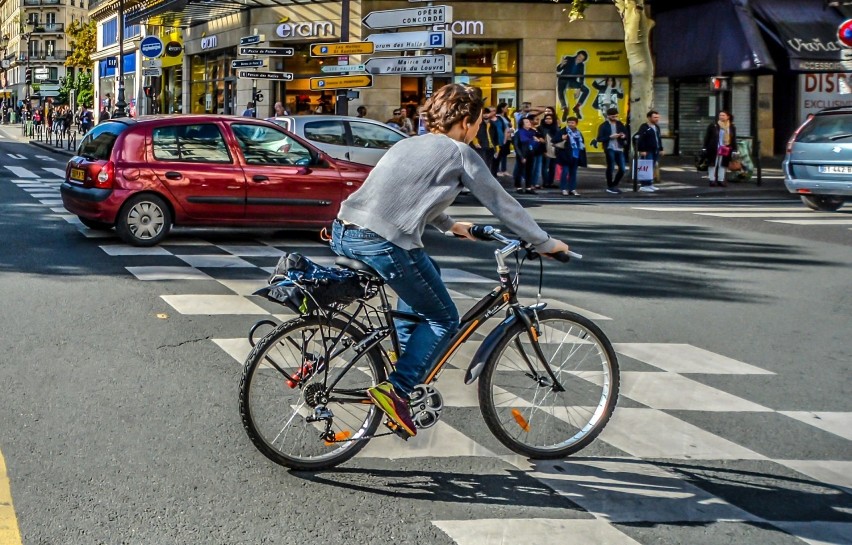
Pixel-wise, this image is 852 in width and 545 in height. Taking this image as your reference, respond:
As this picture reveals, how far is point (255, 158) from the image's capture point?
1338 centimetres

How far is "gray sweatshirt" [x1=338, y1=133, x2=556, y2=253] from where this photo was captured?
185 inches

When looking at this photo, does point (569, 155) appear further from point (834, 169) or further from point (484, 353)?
point (484, 353)

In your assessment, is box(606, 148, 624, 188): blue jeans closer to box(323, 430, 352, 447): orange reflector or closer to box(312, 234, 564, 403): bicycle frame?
box(312, 234, 564, 403): bicycle frame

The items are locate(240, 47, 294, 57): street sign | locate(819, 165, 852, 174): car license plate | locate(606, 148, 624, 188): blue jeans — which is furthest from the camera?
locate(240, 47, 294, 57): street sign

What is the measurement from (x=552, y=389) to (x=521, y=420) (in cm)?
20

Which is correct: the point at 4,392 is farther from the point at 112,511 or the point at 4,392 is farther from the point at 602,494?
the point at 602,494

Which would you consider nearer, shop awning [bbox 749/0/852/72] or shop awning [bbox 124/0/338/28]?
shop awning [bbox 749/0/852/72]

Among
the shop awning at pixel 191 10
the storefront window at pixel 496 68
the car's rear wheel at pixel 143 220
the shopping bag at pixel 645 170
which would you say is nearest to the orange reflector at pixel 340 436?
the car's rear wheel at pixel 143 220

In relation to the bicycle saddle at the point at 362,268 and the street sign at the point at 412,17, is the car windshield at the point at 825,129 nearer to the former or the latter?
the street sign at the point at 412,17

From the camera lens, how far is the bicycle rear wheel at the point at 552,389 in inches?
201

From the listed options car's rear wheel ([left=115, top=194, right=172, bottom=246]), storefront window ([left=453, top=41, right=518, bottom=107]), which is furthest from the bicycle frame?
storefront window ([left=453, top=41, right=518, bottom=107])

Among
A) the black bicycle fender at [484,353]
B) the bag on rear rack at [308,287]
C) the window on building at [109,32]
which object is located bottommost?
the black bicycle fender at [484,353]

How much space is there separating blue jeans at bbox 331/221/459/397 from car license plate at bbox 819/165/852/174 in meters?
14.2

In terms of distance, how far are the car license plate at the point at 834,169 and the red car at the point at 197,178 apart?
7.93 meters
